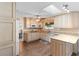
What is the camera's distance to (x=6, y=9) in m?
1.31

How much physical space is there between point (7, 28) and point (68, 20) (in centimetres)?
410

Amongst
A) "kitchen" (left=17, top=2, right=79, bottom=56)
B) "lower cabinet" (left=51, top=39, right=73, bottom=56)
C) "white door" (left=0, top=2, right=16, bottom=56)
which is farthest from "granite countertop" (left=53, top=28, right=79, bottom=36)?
"white door" (left=0, top=2, right=16, bottom=56)

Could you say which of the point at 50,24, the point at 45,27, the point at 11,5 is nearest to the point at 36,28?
the point at 45,27

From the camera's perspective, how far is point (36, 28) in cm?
890

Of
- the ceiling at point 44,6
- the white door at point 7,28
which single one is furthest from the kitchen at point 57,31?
the white door at point 7,28

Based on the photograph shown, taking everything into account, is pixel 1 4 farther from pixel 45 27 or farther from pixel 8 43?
pixel 45 27

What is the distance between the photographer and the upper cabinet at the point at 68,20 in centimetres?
458

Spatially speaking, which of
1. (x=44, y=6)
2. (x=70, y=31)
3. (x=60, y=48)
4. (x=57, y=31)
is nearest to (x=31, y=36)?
(x=57, y=31)

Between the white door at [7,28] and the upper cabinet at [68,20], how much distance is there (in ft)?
12.5

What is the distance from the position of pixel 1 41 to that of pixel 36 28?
7.65 metres

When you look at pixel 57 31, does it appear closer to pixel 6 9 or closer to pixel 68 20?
pixel 68 20

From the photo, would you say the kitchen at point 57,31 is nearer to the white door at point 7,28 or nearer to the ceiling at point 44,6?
the ceiling at point 44,6

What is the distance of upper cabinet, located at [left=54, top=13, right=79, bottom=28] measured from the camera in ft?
15.0

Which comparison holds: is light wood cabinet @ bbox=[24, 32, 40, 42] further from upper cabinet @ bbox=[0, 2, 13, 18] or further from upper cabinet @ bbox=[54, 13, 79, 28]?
upper cabinet @ bbox=[0, 2, 13, 18]
